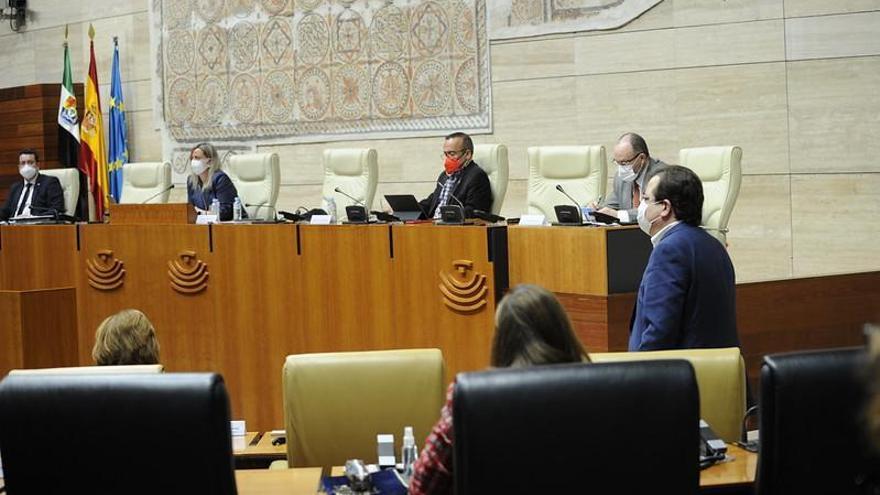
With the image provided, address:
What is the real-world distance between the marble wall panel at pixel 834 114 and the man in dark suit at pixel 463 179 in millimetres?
2062

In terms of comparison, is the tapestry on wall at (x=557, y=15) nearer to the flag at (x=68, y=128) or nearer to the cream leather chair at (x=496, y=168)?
the cream leather chair at (x=496, y=168)

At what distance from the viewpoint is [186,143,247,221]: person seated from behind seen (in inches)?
340

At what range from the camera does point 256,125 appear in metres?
10.8

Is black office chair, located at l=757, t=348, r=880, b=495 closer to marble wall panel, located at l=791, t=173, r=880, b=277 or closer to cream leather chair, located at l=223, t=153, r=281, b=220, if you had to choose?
marble wall panel, located at l=791, t=173, r=880, b=277

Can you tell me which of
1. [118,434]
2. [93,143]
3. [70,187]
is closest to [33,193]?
[70,187]

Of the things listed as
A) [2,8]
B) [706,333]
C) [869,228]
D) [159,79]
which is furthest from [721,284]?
[2,8]

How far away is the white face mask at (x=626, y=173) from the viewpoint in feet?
22.0

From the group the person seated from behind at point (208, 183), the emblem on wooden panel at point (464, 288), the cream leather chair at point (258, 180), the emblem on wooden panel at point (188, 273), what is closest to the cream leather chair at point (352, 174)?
the cream leather chair at point (258, 180)

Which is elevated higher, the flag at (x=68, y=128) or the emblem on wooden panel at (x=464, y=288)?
the flag at (x=68, y=128)

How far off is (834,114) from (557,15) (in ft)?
7.48

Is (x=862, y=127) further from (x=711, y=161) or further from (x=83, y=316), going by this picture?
(x=83, y=316)

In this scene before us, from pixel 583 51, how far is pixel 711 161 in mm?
2324

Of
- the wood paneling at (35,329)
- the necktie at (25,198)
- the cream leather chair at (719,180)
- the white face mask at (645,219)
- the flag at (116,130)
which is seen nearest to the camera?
the white face mask at (645,219)

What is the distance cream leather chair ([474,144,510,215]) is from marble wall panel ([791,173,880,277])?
1.91 metres
